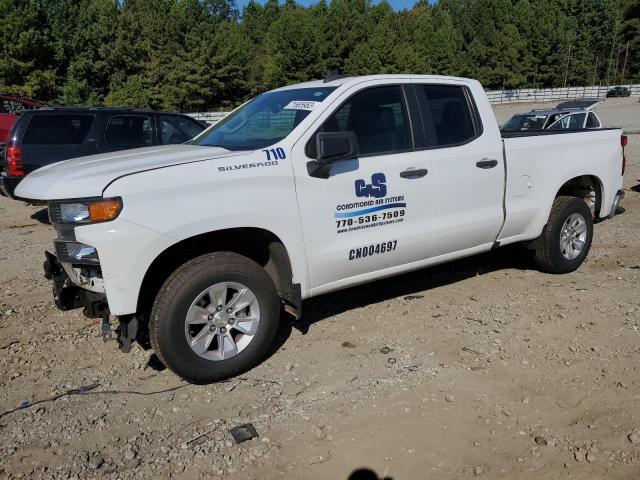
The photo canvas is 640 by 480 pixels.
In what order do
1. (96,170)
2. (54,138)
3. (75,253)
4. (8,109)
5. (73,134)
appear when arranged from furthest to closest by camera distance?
(8,109) < (73,134) < (54,138) < (96,170) < (75,253)

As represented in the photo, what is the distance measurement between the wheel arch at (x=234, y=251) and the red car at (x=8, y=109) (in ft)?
30.8

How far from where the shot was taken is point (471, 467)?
2994 mm

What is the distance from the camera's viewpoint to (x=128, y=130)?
9.29m

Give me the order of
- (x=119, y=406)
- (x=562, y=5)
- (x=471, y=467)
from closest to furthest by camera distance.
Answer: (x=471, y=467) → (x=119, y=406) → (x=562, y=5)

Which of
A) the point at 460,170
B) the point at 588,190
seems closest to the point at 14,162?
the point at 460,170

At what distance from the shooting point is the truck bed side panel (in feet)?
17.1

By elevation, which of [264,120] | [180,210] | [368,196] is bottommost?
[368,196]

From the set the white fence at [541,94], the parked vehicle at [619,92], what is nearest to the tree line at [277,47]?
the white fence at [541,94]

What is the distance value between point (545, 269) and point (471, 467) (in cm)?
342

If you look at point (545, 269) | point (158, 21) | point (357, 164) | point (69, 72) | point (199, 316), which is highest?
point (158, 21)

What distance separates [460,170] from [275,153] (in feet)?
5.47

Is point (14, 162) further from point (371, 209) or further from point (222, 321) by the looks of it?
point (371, 209)

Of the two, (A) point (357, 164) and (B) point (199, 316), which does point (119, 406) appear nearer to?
(B) point (199, 316)

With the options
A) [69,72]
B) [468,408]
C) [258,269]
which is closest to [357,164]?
[258,269]
